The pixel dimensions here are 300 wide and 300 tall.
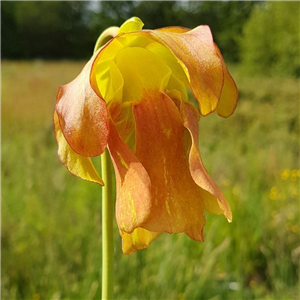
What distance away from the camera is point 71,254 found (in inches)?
62.3

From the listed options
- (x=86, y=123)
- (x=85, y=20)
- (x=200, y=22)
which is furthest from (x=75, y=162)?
(x=85, y=20)

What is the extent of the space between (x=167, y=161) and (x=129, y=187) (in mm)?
43

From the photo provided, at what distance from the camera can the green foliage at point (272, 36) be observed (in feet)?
14.6

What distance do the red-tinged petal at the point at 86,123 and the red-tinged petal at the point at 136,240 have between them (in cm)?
10

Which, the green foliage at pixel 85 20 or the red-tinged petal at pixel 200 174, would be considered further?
the green foliage at pixel 85 20

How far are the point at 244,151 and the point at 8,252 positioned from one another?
3160 millimetres

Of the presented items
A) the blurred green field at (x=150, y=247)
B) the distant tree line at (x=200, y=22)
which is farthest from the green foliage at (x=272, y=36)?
the blurred green field at (x=150, y=247)

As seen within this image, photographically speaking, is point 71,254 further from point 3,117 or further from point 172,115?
point 3,117

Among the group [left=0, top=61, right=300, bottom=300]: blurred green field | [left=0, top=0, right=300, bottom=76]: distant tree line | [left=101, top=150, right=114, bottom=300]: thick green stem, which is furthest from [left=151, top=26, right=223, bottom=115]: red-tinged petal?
[left=0, top=0, right=300, bottom=76]: distant tree line

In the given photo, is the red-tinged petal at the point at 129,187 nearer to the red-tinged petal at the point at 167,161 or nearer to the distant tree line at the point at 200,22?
the red-tinged petal at the point at 167,161

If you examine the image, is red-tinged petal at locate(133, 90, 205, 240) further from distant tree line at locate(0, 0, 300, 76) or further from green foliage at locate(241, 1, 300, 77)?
green foliage at locate(241, 1, 300, 77)

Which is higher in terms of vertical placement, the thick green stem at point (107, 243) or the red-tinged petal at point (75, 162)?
the red-tinged petal at point (75, 162)

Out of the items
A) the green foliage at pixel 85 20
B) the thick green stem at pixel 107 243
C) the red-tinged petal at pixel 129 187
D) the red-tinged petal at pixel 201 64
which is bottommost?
the green foliage at pixel 85 20

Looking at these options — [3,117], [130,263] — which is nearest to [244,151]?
[3,117]
